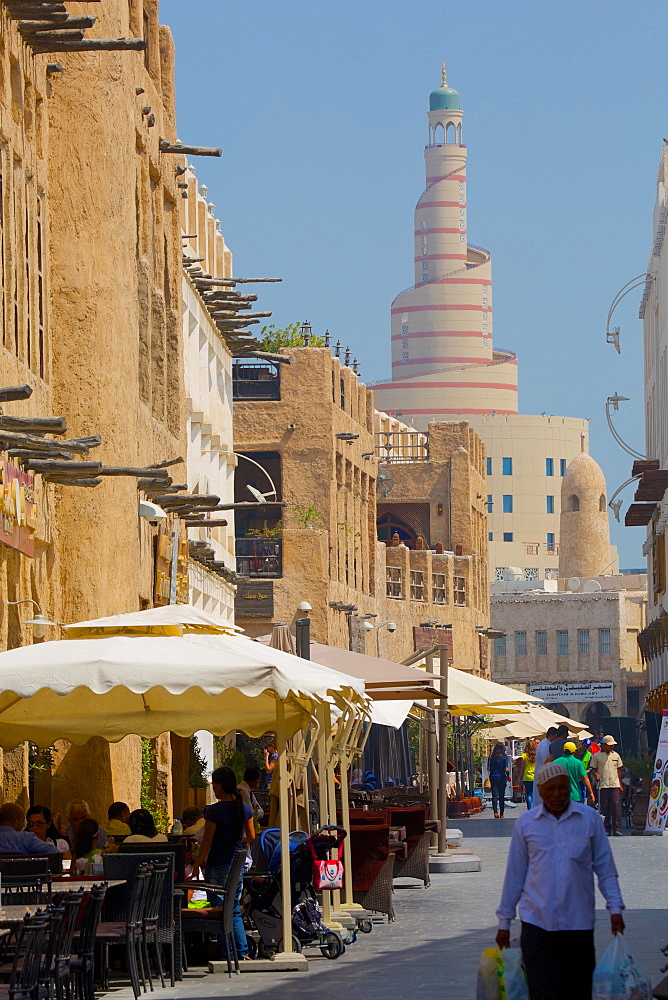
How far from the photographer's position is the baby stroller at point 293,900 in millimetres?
13297

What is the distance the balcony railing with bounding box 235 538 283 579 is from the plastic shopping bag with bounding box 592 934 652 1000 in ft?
134

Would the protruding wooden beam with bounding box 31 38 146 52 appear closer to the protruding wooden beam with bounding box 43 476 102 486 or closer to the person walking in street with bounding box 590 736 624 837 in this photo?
the protruding wooden beam with bounding box 43 476 102 486

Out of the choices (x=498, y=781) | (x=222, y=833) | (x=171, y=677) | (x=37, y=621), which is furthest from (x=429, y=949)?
(x=498, y=781)

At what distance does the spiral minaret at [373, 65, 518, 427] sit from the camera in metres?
169

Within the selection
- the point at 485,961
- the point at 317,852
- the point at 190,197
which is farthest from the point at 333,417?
the point at 485,961

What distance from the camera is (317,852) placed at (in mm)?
13742

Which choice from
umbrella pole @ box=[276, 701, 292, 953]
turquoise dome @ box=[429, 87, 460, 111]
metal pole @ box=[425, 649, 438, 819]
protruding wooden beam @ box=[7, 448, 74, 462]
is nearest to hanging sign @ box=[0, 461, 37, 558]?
protruding wooden beam @ box=[7, 448, 74, 462]

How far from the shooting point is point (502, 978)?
821 cm

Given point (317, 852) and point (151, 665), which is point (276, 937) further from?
point (151, 665)

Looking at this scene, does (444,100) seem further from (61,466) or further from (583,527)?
(61,466)

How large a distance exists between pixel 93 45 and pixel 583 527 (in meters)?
99.2

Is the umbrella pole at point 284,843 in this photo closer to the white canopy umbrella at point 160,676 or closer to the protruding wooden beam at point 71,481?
the white canopy umbrella at point 160,676

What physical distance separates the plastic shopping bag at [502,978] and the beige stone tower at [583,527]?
108 metres

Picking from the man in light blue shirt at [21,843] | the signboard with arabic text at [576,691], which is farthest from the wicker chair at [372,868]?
the signboard with arabic text at [576,691]
